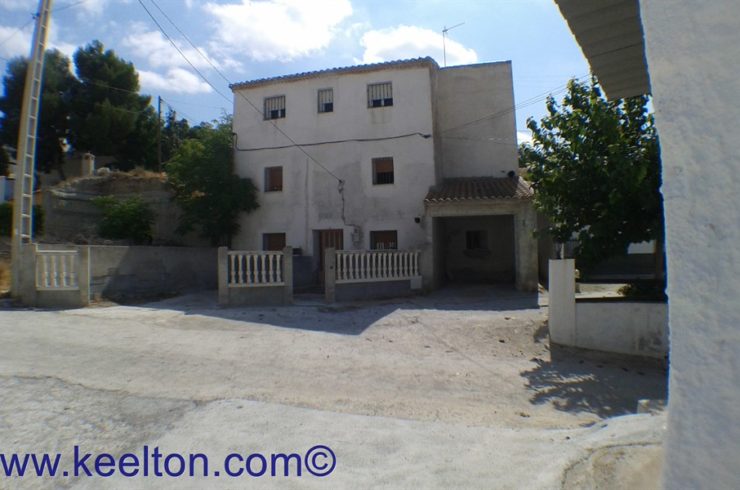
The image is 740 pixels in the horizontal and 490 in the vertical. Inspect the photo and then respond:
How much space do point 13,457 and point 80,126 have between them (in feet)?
83.1

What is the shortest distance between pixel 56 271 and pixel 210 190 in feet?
20.9

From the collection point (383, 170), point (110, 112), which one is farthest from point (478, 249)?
point (110, 112)

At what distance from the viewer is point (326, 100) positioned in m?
16.0

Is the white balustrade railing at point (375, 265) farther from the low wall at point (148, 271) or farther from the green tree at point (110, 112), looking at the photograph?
the green tree at point (110, 112)


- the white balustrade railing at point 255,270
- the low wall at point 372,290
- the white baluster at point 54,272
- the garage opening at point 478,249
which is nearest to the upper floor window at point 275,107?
the garage opening at point 478,249

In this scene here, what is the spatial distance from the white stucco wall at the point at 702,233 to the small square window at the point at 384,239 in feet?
43.9

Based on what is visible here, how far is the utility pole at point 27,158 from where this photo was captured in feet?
32.7

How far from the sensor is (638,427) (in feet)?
10.5

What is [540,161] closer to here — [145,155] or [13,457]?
[13,457]

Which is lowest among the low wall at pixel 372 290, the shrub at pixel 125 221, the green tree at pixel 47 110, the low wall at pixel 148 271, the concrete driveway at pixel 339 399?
the concrete driveway at pixel 339 399

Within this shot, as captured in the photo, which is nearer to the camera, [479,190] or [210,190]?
[479,190]

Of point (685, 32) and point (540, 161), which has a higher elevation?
point (540, 161)

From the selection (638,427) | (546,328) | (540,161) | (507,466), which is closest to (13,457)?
(507,466)

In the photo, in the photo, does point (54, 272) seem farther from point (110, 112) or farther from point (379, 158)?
point (110, 112)
